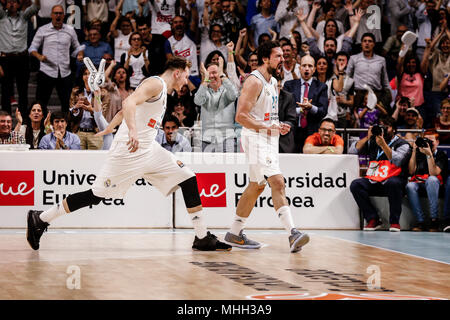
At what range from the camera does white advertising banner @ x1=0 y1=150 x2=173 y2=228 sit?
38.0 feet

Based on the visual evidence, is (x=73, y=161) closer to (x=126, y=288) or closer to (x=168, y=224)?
(x=168, y=224)

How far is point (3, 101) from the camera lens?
49.0ft

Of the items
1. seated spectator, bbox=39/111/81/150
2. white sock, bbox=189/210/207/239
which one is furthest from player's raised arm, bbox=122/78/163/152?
seated spectator, bbox=39/111/81/150

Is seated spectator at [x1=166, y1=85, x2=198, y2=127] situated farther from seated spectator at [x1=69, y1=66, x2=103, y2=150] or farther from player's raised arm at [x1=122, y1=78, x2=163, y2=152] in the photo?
player's raised arm at [x1=122, y1=78, x2=163, y2=152]

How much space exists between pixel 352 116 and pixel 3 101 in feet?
23.5

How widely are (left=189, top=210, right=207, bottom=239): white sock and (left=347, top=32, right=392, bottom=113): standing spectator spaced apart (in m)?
7.44

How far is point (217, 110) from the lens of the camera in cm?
1246

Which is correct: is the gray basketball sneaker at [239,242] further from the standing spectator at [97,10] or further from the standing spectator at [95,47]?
the standing spectator at [97,10]

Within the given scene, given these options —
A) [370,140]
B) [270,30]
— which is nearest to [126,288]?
[370,140]

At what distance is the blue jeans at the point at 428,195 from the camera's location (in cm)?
1209

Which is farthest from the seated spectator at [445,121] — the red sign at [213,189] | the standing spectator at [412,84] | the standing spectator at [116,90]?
the standing spectator at [116,90]

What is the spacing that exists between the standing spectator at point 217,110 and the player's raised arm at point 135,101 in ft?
14.5

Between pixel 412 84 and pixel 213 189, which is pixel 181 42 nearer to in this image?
pixel 213 189

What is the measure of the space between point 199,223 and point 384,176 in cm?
483
